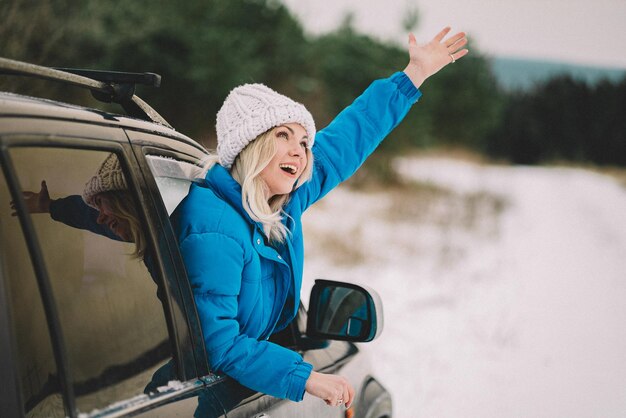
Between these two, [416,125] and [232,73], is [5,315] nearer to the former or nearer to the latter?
[232,73]

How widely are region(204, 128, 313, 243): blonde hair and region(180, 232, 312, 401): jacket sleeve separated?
0.16m

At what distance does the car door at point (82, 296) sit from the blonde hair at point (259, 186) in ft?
1.16

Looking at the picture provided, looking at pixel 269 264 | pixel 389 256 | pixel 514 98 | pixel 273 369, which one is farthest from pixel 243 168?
pixel 514 98

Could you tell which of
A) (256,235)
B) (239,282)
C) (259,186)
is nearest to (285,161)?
(259,186)

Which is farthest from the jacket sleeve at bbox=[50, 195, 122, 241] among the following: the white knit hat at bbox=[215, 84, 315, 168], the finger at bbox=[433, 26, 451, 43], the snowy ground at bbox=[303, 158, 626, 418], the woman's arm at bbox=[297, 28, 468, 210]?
the snowy ground at bbox=[303, 158, 626, 418]

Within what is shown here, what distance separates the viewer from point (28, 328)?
1347mm

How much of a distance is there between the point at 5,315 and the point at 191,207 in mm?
729

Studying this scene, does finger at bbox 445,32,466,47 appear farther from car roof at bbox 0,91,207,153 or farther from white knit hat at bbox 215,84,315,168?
car roof at bbox 0,91,207,153

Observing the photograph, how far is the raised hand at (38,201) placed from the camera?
136cm

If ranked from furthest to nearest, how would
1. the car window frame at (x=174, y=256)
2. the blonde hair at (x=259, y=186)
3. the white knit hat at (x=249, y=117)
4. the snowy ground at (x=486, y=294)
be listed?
the snowy ground at (x=486, y=294), the white knit hat at (x=249, y=117), the blonde hair at (x=259, y=186), the car window frame at (x=174, y=256)

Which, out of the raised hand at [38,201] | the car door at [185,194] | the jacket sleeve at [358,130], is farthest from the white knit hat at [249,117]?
the raised hand at [38,201]

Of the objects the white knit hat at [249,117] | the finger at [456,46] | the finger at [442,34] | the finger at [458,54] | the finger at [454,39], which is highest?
the finger at [442,34]

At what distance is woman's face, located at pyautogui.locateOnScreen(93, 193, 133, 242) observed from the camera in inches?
64.4

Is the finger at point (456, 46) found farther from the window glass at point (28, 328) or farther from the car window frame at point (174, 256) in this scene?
the window glass at point (28, 328)
